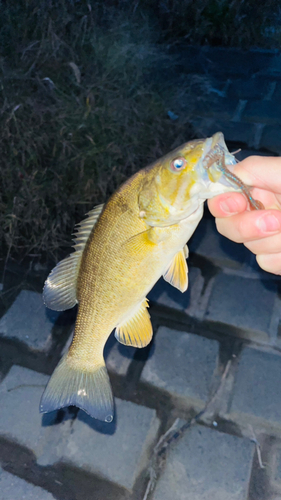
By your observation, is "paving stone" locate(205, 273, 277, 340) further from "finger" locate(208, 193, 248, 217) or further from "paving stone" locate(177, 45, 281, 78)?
"paving stone" locate(177, 45, 281, 78)

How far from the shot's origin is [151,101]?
4418mm

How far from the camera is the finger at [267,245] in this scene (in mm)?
1846

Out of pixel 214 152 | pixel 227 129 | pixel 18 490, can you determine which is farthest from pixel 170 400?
pixel 227 129

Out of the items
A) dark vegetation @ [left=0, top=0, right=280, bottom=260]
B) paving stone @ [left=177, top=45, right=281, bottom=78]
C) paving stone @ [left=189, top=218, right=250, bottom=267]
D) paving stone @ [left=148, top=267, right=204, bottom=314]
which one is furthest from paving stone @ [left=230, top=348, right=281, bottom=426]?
paving stone @ [left=177, top=45, right=281, bottom=78]

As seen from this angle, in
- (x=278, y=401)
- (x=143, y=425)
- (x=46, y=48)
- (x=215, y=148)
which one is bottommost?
(x=143, y=425)

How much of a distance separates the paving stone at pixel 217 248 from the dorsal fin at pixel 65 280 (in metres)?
1.77

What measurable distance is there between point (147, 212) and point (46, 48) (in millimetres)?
3229

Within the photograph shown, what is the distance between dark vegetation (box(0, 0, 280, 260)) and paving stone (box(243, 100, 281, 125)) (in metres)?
0.93

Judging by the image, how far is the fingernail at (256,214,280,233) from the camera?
5.47ft

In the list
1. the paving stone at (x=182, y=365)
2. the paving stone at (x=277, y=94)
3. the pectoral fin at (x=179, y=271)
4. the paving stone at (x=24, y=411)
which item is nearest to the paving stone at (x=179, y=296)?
the paving stone at (x=182, y=365)

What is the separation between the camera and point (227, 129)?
4.68 m

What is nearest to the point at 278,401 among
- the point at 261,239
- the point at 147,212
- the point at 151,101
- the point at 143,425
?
the point at 143,425

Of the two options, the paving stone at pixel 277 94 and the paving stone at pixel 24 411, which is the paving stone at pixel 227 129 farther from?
the paving stone at pixel 24 411

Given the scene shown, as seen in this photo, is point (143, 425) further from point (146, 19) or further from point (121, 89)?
point (146, 19)
